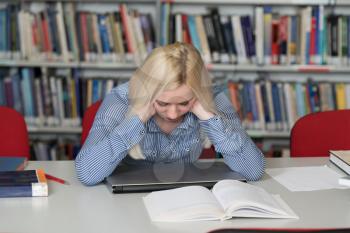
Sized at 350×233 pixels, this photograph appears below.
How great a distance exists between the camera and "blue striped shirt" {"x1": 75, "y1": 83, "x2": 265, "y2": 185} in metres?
1.79

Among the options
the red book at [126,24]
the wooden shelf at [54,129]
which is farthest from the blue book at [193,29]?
the wooden shelf at [54,129]

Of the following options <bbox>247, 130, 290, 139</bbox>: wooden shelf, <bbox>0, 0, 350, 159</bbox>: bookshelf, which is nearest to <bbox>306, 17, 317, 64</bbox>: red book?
<bbox>0, 0, 350, 159</bbox>: bookshelf

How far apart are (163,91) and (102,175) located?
1.05 ft

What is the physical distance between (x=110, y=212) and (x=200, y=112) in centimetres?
51

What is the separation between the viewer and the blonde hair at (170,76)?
176 cm

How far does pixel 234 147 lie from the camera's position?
6.20ft

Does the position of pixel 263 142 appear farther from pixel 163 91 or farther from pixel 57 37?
pixel 163 91

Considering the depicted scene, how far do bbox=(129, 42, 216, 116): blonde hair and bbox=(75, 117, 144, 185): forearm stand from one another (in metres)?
0.07

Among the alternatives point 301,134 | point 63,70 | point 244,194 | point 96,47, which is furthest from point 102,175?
point 63,70

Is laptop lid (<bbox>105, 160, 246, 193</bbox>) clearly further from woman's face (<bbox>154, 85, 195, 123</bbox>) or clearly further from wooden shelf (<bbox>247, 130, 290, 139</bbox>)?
wooden shelf (<bbox>247, 130, 290, 139</bbox>)

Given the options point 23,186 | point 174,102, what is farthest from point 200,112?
point 23,186

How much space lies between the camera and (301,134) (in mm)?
2316

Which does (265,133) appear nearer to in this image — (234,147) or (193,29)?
(193,29)

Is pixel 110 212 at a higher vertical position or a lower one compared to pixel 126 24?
lower
